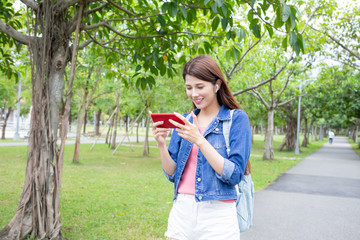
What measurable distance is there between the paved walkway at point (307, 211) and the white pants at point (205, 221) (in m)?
2.69

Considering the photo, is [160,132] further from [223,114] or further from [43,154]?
[43,154]

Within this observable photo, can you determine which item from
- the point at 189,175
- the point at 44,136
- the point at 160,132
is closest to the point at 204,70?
the point at 160,132

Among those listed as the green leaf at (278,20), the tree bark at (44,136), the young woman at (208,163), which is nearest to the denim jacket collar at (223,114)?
the young woman at (208,163)

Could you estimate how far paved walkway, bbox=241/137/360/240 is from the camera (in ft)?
15.4

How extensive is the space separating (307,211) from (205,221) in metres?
4.80

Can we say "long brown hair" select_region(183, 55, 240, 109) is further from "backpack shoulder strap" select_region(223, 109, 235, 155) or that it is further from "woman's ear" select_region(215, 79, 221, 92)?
"backpack shoulder strap" select_region(223, 109, 235, 155)

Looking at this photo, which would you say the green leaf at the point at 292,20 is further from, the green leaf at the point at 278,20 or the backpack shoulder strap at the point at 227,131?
the backpack shoulder strap at the point at 227,131

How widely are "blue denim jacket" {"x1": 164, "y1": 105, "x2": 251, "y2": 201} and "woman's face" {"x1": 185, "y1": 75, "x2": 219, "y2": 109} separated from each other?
0.41 ft

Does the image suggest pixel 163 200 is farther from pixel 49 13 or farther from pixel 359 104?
pixel 359 104

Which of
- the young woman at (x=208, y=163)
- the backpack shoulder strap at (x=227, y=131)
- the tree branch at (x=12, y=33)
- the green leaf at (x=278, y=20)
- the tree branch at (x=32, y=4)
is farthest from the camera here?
the tree branch at (x=12, y=33)

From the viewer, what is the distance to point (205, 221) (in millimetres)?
1919

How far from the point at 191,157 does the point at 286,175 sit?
9.51 metres

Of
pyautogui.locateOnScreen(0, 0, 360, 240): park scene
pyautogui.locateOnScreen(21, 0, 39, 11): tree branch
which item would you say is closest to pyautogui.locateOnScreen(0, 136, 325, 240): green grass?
pyautogui.locateOnScreen(0, 0, 360, 240): park scene

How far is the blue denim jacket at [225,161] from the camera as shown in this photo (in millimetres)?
1812
